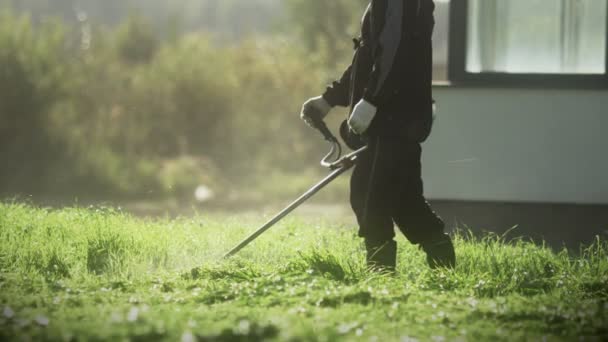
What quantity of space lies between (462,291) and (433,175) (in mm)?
2902

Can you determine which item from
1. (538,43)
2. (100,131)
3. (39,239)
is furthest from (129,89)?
(39,239)

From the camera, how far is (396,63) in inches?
219

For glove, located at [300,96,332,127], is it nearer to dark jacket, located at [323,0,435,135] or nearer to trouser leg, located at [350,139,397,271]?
dark jacket, located at [323,0,435,135]

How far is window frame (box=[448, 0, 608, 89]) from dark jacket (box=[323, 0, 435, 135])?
2762 millimetres

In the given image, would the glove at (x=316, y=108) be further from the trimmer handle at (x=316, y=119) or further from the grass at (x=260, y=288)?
the grass at (x=260, y=288)

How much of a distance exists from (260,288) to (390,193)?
89 cm

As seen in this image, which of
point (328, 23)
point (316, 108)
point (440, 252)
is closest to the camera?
point (440, 252)

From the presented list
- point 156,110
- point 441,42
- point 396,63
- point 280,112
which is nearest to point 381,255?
point 396,63

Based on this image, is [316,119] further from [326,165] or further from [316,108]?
[326,165]

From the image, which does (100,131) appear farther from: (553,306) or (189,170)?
(553,306)

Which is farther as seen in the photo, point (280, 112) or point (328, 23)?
point (328, 23)

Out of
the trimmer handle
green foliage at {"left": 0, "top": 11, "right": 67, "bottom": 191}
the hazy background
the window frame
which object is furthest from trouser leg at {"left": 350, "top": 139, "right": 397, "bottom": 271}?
green foliage at {"left": 0, "top": 11, "right": 67, "bottom": 191}

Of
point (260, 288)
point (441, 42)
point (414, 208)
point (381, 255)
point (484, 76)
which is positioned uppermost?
point (441, 42)

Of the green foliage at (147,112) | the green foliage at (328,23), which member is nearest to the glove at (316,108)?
the green foliage at (147,112)
